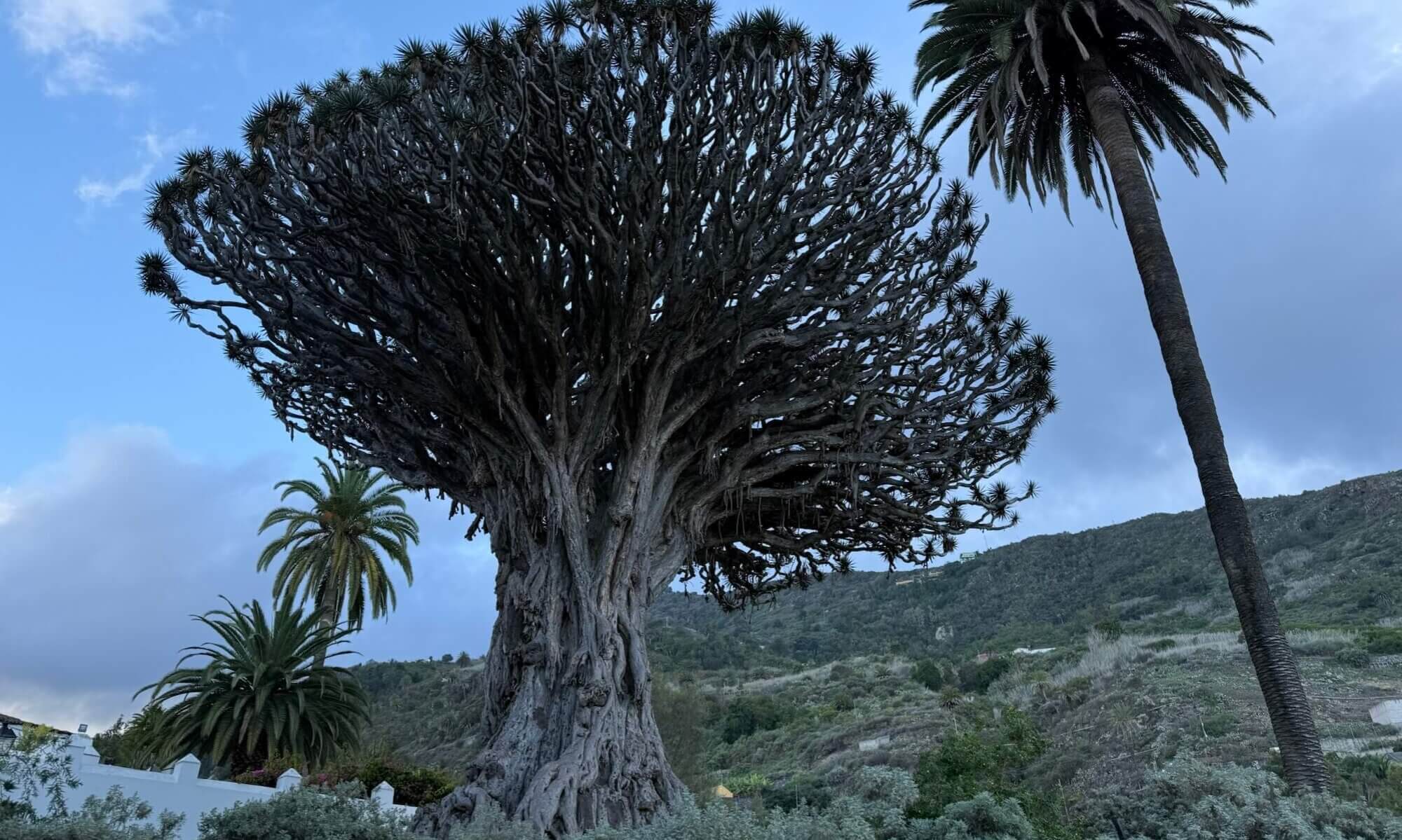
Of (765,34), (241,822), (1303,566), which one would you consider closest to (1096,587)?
(1303,566)

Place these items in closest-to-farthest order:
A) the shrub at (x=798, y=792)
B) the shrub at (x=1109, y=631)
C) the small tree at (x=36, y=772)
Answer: the small tree at (x=36, y=772) < the shrub at (x=798, y=792) < the shrub at (x=1109, y=631)

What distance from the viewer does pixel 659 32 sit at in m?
12.0

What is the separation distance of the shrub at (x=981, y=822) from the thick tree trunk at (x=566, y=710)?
3.87m

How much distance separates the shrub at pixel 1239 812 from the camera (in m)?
6.89

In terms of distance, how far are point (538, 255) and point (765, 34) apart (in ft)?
13.8

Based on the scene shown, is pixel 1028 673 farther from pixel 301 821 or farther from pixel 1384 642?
pixel 301 821

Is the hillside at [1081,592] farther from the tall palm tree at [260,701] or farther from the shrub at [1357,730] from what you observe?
the tall palm tree at [260,701]

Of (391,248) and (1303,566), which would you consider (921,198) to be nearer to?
(391,248)

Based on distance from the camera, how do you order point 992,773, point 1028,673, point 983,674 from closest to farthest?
point 992,773
point 1028,673
point 983,674

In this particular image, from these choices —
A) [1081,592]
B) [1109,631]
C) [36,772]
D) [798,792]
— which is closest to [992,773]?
[798,792]

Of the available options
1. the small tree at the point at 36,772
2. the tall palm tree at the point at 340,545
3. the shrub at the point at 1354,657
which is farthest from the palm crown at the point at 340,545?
the shrub at the point at 1354,657

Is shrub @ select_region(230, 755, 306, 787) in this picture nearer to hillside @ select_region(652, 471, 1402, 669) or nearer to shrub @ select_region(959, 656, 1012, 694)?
shrub @ select_region(959, 656, 1012, 694)

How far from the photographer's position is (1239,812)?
717cm

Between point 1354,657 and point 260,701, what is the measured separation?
87.1 feet
